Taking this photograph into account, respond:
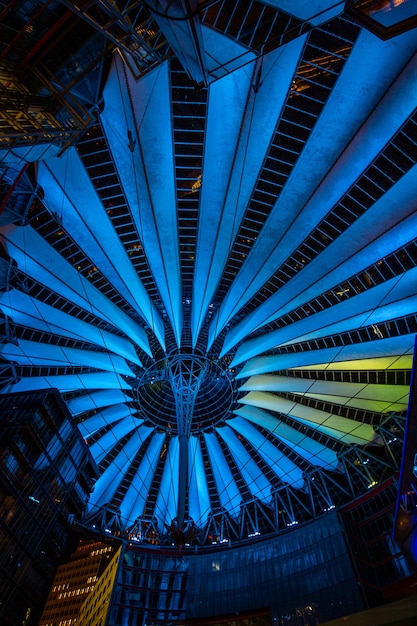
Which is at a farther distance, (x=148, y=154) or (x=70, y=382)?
(x=70, y=382)

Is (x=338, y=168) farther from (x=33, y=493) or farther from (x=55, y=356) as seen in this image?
(x=33, y=493)

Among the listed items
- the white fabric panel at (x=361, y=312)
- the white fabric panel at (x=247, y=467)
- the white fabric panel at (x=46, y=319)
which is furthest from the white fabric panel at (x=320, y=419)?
the white fabric panel at (x=46, y=319)

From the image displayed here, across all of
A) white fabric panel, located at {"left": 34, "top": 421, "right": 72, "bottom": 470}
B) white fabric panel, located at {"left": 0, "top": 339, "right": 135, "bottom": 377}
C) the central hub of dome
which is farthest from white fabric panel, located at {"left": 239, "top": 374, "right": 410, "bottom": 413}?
white fabric panel, located at {"left": 34, "top": 421, "right": 72, "bottom": 470}

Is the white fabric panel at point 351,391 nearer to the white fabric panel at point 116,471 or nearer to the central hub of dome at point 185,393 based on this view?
the central hub of dome at point 185,393

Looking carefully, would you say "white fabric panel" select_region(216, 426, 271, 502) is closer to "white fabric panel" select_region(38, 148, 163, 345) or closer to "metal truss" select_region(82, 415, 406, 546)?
"metal truss" select_region(82, 415, 406, 546)

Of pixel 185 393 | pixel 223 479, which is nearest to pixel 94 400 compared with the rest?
pixel 185 393

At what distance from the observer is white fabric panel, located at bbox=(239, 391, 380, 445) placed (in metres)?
35.9

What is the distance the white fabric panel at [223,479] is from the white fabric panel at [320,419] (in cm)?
808

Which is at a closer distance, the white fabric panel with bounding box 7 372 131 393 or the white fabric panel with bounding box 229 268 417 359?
the white fabric panel with bounding box 229 268 417 359

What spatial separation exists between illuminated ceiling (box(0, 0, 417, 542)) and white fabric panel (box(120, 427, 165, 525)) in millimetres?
200

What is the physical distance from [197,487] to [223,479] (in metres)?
3.15

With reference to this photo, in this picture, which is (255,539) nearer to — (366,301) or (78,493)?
(78,493)

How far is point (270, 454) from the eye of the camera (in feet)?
135

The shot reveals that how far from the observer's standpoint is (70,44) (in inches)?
614
